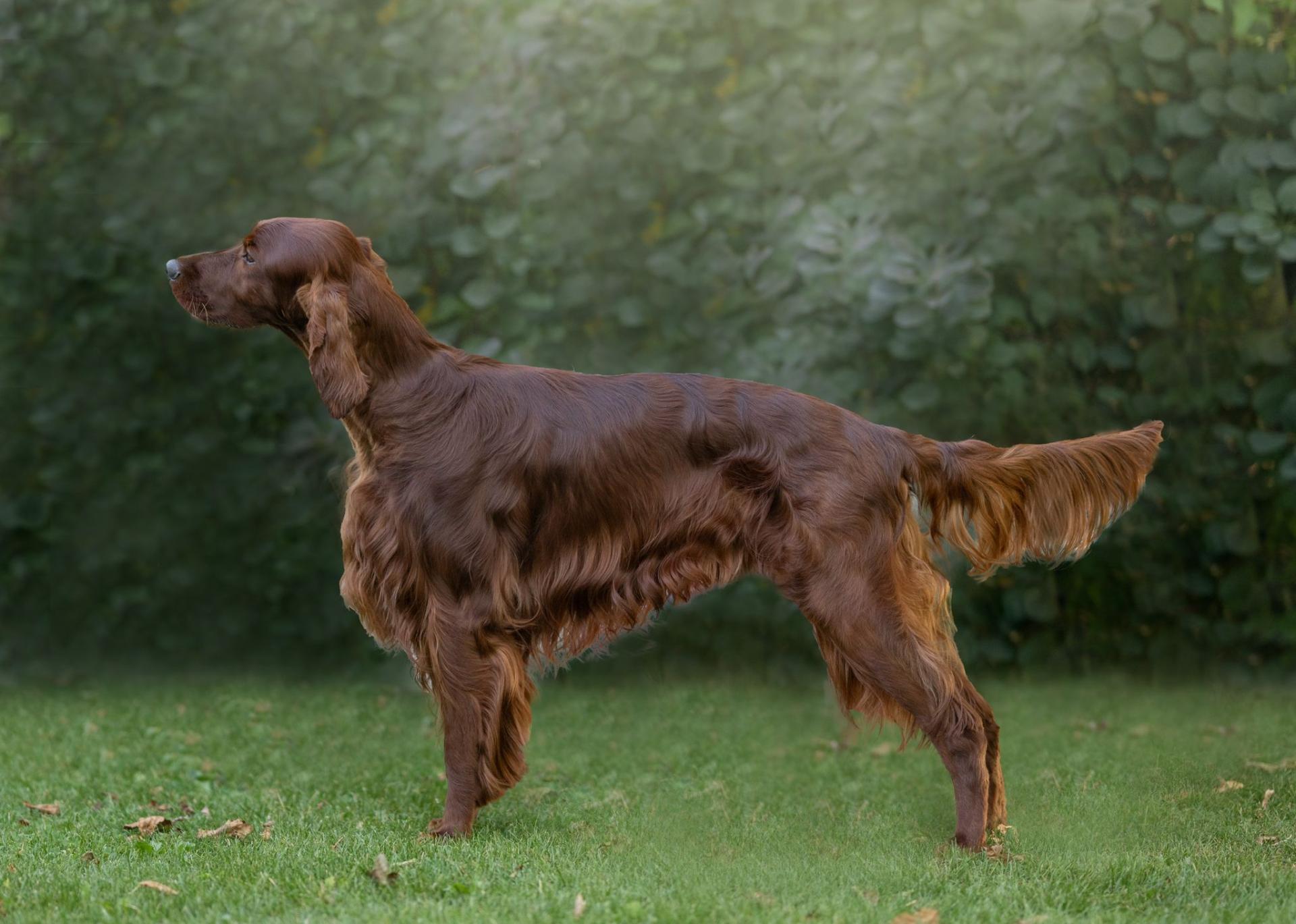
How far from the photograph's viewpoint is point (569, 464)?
360 cm

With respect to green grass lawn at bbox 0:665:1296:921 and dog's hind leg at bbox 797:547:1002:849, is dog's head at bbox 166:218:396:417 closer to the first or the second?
green grass lawn at bbox 0:665:1296:921

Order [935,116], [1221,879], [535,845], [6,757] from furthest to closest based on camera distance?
[935,116] → [6,757] → [535,845] → [1221,879]

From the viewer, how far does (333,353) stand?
3.48m

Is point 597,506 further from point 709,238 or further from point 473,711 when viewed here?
point 709,238

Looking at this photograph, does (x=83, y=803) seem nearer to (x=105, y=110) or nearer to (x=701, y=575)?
(x=701, y=575)

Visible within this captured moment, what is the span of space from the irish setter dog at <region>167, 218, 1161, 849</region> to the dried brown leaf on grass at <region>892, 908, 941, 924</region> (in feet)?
2.05

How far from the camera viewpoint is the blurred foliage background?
16.5ft

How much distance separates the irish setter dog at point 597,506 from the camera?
11.3 feet

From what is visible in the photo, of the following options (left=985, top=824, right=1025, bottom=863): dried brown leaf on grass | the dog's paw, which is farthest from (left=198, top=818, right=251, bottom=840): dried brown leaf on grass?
(left=985, top=824, right=1025, bottom=863): dried brown leaf on grass

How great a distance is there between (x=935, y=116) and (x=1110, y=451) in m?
2.02

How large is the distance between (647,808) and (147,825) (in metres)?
1.42

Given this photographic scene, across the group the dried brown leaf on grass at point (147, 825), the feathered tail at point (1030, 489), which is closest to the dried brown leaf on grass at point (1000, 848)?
the feathered tail at point (1030, 489)

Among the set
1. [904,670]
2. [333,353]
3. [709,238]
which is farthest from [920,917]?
[709,238]

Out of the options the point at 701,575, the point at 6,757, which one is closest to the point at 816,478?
the point at 701,575
